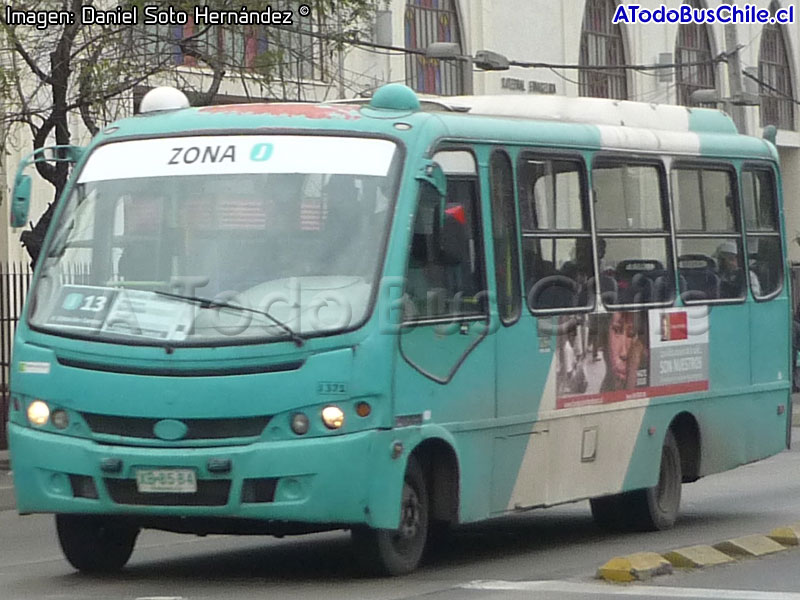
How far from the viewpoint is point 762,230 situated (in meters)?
14.4

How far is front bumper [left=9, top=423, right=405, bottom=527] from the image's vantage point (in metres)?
9.61

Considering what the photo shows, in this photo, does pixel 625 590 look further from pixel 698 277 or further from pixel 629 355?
pixel 698 277

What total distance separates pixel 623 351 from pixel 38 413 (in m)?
4.04

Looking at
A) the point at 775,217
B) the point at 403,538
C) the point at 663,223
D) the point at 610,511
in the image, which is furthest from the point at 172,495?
the point at 775,217

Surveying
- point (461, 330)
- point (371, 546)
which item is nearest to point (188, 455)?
point (371, 546)

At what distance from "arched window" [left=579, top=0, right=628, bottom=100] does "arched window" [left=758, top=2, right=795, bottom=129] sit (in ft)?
17.2

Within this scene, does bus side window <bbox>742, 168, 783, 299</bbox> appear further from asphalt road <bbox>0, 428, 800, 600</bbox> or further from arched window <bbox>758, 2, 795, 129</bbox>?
arched window <bbox>758, 2, 795, 129</bbox>

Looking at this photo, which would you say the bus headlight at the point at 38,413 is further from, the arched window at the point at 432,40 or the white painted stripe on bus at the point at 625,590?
the arched window at the point at 432,40

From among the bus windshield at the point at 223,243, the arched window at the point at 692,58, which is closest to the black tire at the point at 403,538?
the bus windshield at the point at 223,243

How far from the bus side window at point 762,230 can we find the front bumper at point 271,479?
17.1ft

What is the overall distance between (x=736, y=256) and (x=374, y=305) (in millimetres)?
4893

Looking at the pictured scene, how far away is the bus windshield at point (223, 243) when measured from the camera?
9844mm

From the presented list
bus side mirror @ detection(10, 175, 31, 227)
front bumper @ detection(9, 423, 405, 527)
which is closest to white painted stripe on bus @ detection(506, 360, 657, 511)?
front bumper @ detection(9, 423, 405, 527)

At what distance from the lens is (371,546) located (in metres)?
9.95
